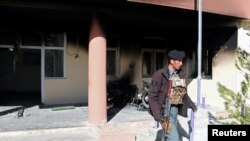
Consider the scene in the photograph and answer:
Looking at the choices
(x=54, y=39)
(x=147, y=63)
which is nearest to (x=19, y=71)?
(x=54, y=39)

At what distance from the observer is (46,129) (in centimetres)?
858

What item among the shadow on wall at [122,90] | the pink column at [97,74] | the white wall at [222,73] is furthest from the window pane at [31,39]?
the white wall at [222,73]

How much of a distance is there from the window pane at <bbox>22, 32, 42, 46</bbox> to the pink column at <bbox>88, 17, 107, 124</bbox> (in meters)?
4.18

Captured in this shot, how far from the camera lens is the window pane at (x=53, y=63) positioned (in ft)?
42.9

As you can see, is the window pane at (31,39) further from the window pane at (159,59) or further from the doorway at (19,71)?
the doorway at (19,71)

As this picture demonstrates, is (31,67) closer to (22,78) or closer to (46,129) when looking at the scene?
(22,78)

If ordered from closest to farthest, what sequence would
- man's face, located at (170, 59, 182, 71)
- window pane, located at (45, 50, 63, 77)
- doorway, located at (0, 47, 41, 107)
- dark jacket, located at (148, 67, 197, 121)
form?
dark jacket, located at (148, 67, 197, 121), man's face, located at (170, 59, 182, 71), window pane, located at (45, 50, 63, 77), doorway, located at (0, 47, 41, 107)

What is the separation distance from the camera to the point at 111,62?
14.2 m

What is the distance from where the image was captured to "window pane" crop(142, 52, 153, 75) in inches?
591

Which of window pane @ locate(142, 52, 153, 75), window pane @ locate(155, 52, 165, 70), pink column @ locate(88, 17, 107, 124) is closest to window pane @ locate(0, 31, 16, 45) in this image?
pink column @ locate(88, 17, 107, 124)

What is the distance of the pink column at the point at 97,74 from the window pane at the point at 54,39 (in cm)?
405

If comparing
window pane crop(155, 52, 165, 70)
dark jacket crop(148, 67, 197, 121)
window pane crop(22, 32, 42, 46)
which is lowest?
dark jacket crop(148, 67, 197, 121)

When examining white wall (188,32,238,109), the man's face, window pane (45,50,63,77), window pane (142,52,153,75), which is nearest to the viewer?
the man's face

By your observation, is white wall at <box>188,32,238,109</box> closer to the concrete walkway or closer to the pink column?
the concrete walkway
